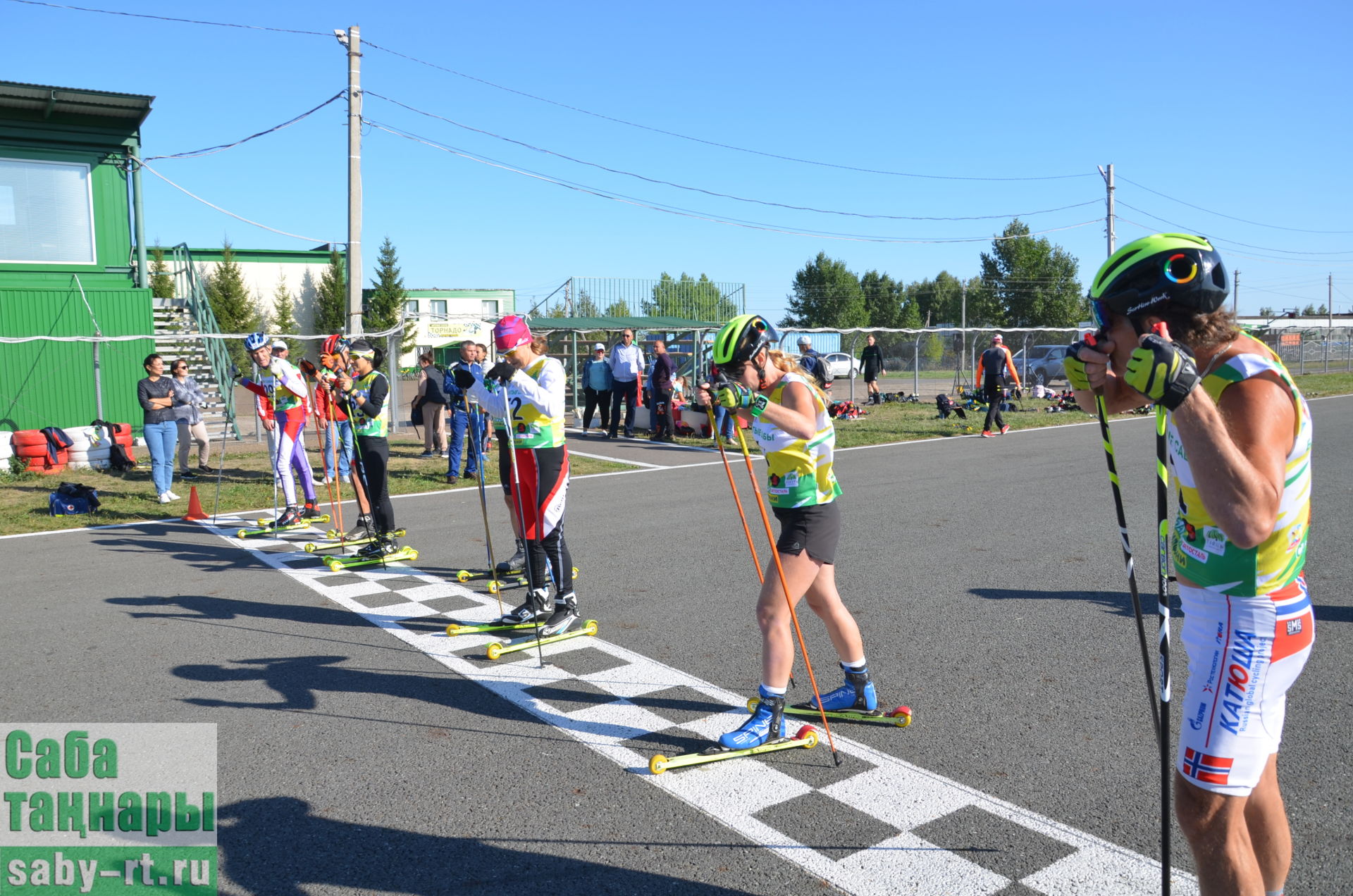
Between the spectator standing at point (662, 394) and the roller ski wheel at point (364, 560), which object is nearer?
the roller ski wheel at point (364, 560)

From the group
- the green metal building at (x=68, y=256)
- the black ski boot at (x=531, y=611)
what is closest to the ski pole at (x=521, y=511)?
the black ski boot at (x=531, y=611)

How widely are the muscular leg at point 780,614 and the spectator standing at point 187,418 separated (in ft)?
39.5

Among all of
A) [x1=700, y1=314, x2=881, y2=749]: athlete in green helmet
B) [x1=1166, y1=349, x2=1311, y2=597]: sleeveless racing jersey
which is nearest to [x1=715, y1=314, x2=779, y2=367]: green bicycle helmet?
[x1=700, y1=314, x2=881, y2=749]: athlete in green helmet

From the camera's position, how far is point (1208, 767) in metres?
2.42

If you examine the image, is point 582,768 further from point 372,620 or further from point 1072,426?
point 1072,426

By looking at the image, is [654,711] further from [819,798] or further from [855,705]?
[819,798]

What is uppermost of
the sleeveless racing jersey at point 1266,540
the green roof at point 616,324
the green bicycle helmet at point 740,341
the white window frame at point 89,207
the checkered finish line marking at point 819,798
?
the white window frame at point 89,207

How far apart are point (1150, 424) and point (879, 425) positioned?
604cm

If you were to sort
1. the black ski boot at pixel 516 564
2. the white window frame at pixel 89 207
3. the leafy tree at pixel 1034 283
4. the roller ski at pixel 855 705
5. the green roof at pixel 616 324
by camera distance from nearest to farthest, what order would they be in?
the roller ski at pixel 855 705, the black ski boot at pixel 516 564, the white window frame at pixel 89 207, the green roof at pixel 616 324, the leafy tree at pixel 1034 283

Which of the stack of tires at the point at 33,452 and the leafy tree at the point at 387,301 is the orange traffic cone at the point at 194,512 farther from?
the leafy tree at the point at 387,301

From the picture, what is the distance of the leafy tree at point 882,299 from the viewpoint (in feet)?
273

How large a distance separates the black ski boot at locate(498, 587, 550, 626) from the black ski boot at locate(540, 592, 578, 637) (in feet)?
0.23

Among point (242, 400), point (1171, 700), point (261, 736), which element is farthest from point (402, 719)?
point (242, 400)

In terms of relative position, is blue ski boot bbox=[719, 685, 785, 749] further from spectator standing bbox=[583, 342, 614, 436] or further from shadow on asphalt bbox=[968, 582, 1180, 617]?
spectator standing bbox=[583, 342, 614, 436]
